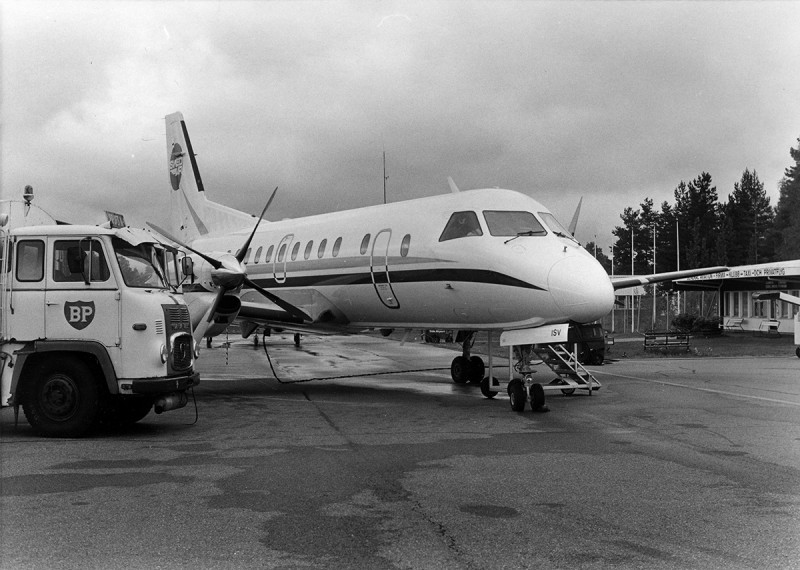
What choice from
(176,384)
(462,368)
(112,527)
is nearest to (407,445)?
(176,384)

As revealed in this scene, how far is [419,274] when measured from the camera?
14102 mm

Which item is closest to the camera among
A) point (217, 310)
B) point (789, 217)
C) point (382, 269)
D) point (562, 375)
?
point (217, 310)

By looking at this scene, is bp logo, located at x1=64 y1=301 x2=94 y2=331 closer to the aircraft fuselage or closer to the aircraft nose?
the aircraft fuselage

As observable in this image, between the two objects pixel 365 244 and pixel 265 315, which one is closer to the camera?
pixel 365 244

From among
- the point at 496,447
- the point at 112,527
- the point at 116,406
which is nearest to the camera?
the point at 112,527

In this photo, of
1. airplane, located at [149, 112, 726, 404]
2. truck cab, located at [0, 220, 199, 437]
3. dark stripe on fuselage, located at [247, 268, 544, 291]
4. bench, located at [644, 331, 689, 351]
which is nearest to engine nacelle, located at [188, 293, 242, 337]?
airplane, located at [149, 112, 726, 404]

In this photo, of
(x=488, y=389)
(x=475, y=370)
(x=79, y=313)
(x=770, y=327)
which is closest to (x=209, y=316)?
(x=79, y=313)

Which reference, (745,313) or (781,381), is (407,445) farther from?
(745,313)

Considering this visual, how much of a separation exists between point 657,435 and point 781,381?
9.52 m

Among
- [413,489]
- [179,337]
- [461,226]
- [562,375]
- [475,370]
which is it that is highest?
[461,226]

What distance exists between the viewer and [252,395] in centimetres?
1531

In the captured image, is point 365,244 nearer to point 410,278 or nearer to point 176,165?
point 410,278

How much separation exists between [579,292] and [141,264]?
645 centimetres

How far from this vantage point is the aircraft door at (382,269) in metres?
15.0
